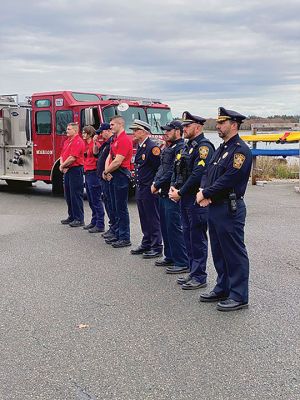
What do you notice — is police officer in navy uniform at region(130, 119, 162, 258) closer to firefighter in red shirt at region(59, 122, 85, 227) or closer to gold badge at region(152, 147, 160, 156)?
gold badge at region(152, 147, 160, 156)

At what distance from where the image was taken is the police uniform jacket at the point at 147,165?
279 inches

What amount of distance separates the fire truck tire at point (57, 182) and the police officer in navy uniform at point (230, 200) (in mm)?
8415

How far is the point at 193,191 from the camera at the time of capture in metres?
5.61

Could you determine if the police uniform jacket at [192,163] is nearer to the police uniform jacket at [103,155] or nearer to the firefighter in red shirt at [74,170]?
the police uniform jacket at [103,155]

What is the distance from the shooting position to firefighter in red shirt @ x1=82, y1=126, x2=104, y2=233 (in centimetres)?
899

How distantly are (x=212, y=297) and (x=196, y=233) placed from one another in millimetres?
768

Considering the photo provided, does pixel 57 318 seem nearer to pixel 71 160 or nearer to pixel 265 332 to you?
pixel 265 332

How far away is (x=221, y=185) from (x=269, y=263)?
7.68 ft

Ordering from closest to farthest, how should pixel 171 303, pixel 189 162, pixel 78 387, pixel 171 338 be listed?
pixel 78 387
pixel 171 338
pixel 171 303
pixel 189 162

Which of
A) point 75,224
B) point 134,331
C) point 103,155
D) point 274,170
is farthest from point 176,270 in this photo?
point 274,170

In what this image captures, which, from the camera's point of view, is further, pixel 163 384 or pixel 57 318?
pixel 57 318

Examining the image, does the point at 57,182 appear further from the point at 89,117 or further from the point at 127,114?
the point at 127,114

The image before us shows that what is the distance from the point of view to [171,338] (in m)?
4.24

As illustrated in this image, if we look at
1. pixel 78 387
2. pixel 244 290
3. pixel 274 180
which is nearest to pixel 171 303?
pixel 244 290
